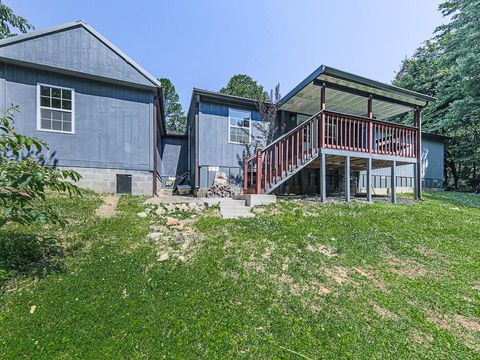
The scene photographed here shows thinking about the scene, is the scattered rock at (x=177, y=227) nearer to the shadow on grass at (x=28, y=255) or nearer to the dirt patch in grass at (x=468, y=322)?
the shadow on grass at (x=28, y=255)

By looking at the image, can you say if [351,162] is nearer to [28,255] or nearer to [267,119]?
[267,119]

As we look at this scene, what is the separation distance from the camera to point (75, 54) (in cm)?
747

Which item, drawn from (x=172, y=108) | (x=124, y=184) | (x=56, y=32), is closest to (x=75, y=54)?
(x=56, y=32)

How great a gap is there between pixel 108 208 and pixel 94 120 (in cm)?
350

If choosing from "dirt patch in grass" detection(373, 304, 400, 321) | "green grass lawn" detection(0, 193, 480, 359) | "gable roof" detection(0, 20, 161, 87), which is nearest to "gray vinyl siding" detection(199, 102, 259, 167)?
"gable roof" detection(0, 20, 161, 87)

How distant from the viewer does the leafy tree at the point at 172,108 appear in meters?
33.0

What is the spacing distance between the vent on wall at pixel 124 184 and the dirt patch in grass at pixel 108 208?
0.88 m

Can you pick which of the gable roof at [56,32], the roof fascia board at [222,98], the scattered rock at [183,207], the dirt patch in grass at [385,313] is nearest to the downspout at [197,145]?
the roof fascia board at [222,98]

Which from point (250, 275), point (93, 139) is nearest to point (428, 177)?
point (250, 275)

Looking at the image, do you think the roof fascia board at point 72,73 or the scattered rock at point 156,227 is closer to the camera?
the scattered rock at point 156,227

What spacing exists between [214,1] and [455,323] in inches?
422

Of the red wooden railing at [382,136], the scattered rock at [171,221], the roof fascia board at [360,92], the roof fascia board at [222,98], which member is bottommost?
the scattered rock at [171,221]

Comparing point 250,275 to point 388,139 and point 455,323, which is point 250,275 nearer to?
point 455,323

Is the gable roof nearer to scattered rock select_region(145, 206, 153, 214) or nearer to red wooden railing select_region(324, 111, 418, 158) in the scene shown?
scattered rock select_region(145, 206, 153, 214)
